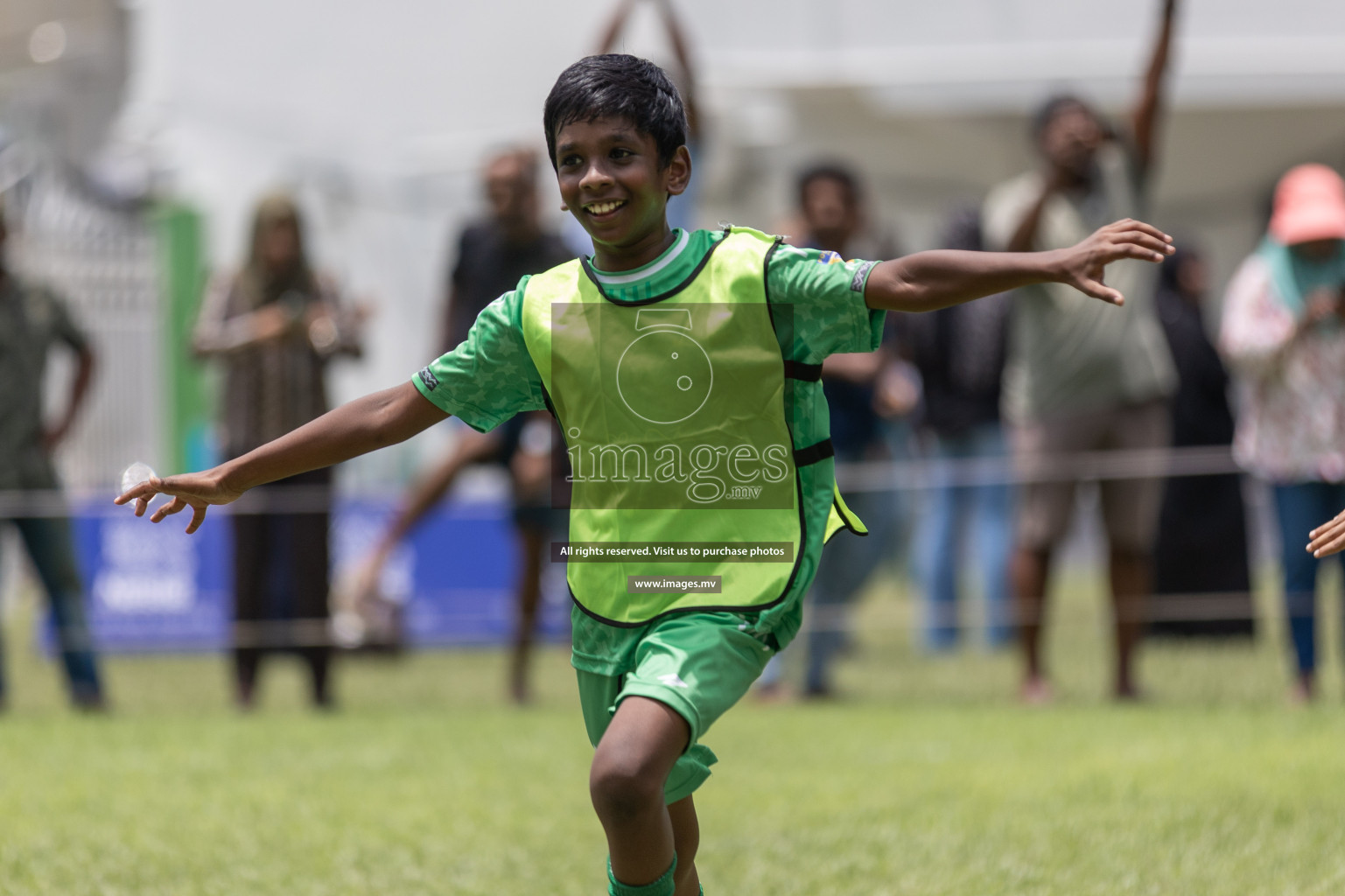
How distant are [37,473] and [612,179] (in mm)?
5534

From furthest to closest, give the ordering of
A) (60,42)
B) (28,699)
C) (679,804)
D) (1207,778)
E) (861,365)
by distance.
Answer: (60,42), (28,699), (861,365), (1207,778), (679,804)

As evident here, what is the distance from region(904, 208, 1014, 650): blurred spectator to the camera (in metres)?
8.70

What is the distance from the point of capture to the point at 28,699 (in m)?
8.19

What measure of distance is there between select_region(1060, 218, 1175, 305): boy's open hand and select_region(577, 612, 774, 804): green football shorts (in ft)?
2.73

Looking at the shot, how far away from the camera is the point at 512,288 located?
24.9ft

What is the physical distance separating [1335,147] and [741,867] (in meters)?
14.0

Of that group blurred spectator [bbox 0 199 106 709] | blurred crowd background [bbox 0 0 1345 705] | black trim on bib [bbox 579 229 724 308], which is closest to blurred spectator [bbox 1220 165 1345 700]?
blurred crowd background [bbox 0 0 1345 705]

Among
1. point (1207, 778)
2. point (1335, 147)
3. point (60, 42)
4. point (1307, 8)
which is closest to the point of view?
point (1207, 778)

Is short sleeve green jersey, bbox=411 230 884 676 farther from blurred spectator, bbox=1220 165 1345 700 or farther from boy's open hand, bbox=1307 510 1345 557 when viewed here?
blurred spectator, bbox=1220 165 1345 700

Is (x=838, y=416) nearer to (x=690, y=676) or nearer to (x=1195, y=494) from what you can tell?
(x=1195, y=494)

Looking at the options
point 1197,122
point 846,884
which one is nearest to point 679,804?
point 846,884

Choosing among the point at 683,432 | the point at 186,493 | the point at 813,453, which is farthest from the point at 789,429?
the point at 186,493

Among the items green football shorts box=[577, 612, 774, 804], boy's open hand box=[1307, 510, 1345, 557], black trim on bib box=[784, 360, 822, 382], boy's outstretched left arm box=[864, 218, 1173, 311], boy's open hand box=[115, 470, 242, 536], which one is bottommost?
green football shorts box=[577, 612, 774, 804]

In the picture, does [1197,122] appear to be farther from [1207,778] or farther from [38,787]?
[38,787]
